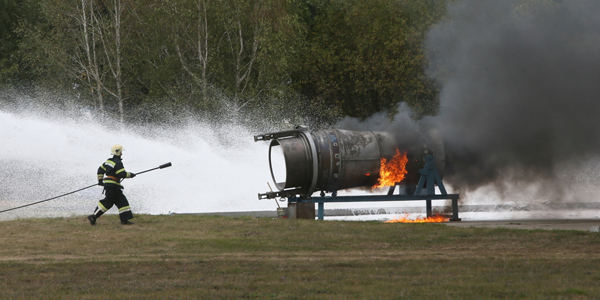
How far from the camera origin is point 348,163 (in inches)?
671

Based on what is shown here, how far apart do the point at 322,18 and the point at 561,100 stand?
941 inches

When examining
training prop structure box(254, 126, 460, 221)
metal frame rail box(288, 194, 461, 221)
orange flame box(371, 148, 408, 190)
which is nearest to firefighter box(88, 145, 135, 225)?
training prop structure box(254, 126, 460, 221)

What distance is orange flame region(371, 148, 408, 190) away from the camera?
1754 cm

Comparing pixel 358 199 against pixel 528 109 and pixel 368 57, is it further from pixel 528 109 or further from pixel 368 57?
pixel 368 57

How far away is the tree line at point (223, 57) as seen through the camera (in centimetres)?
3444

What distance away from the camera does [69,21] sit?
36.1m

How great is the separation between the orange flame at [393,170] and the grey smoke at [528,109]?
117 cm

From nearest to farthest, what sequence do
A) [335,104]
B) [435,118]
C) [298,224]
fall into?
[298,224] → [435,118] → [335,104]

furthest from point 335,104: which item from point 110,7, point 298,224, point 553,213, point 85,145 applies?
point 298,224

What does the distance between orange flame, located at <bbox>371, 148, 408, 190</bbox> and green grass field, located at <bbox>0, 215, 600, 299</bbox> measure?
276 centimetres

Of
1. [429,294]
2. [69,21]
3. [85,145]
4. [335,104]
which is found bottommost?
[429,294]

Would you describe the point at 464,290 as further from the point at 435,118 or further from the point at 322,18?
the point at 322,18

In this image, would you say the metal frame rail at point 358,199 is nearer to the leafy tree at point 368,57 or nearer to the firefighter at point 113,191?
the firefighter at point 113,191

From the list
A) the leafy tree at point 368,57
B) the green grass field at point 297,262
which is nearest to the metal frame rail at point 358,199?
the green grass field at point 297,262
